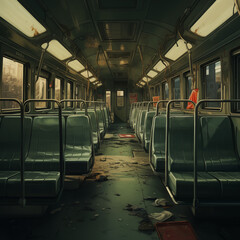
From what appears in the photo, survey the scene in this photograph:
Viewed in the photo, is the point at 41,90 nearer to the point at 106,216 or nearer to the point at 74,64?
the point at 74,64

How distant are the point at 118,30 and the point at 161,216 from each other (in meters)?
4.79

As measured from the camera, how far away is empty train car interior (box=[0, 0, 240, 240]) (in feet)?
7.34

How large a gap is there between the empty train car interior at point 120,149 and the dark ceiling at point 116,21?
2 centimetres

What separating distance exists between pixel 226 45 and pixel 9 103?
Result: 3949mm

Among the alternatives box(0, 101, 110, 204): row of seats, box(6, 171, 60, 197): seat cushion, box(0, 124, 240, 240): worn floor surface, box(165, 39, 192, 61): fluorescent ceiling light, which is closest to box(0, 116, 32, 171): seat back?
box(0, 101, 110, 204): row of seats

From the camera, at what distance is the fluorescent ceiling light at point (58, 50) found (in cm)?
502

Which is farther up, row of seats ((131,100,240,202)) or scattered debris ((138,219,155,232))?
row of seats ((131,100,240,202))

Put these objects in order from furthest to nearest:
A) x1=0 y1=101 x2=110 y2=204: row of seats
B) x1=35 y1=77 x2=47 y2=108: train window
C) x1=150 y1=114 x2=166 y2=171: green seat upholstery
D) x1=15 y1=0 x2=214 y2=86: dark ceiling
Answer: x1=35 y1=77 x2=47 y2=108: train window → x1=15 y1=0 x2=214 y2=86: dark ceiling → x1=150 y1=114 x2=166 y2=171: green seat upholstery → x1=0 y1=101 x2=110 y2=204: row of seats

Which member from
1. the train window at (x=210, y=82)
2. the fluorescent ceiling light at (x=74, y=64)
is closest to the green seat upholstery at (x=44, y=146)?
the train window at (x=210, y=82)


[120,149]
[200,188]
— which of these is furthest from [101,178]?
[120,149]

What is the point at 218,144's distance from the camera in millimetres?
2879

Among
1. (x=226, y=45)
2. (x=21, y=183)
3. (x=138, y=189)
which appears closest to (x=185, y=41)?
(x=226, y=45)

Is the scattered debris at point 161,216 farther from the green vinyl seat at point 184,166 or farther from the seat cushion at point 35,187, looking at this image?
the seat cushion at point 35,187

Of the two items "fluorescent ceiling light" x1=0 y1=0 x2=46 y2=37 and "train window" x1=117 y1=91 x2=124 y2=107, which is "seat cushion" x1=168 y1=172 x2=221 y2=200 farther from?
"train window" x1=117 y1=91 x2=124 y2=107
